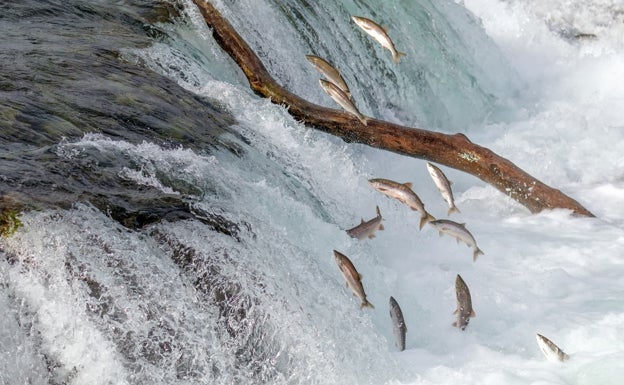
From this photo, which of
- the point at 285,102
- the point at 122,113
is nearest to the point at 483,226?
the point at 285,102

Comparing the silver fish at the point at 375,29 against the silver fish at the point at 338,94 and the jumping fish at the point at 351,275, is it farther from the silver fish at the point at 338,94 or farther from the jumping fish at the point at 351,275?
the jumping fish at the point at 351,275

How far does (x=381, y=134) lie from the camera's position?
657 cm

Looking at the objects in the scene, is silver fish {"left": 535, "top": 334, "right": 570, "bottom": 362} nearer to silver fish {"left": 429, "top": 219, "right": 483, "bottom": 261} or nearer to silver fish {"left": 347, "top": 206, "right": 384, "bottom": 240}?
silver fish {"left": 429, "top": 219, "right": 483, "bottom": 261}

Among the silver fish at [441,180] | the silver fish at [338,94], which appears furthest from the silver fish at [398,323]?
the silver fish at [338,94]

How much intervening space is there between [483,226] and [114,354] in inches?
163

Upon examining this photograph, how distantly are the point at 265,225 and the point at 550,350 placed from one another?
161 cm

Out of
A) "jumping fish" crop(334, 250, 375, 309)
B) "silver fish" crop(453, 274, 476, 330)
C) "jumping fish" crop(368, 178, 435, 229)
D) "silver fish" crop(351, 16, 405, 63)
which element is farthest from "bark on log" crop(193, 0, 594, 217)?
"jumping fish" crop(334, 250, 375, 309)

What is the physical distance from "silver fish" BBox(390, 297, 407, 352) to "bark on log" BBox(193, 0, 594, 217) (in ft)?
5.92

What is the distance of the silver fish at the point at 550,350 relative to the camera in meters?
5.02

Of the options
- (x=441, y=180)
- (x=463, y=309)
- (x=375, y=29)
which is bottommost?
(x=463, y=309)

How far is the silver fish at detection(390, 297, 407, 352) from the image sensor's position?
4.99 metres

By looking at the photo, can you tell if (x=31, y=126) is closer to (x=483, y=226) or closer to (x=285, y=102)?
(x=285, y=102)

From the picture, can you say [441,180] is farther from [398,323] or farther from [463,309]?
[398,323]

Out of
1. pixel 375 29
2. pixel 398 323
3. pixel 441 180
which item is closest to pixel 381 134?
pixel 375 29
